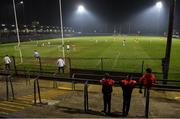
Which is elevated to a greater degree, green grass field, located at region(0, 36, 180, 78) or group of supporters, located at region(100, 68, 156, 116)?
group of supporters, located at region(100, 68, 156, 116)

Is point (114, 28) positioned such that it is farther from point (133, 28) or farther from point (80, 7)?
point (80, 7)

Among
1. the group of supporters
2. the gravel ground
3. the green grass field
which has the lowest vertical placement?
A: the green grass field

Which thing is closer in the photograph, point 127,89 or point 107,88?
point 127,89

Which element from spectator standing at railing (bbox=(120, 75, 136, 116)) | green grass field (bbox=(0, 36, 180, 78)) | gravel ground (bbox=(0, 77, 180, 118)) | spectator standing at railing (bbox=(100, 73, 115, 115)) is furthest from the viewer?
green grass field (bbox=(0, 36, 180, 78))

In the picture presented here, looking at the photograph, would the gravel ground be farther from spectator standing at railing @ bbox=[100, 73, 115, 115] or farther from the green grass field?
the green grass field

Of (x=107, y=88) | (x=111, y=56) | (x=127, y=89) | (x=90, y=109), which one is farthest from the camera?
(x=111, y=56)

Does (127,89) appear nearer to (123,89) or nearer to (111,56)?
(123,89)

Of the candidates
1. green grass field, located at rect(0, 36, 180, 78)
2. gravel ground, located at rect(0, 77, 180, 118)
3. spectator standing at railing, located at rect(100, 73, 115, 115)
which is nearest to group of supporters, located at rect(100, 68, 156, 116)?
spectator standing at railing, located at rect(100, 73, 115, 115)

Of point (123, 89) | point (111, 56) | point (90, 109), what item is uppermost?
point (123, 89)

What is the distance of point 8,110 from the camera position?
872 cm

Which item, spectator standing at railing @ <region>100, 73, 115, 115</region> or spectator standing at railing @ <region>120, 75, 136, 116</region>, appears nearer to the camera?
spectator standing at railing @ <region>120, 75, 136, 116</region>

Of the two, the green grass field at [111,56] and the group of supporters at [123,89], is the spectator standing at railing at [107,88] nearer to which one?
the group of supporters at [123,89]

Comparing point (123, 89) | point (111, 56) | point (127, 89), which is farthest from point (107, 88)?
point (111, 56)

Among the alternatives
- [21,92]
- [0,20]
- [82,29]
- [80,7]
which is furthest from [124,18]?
[21,92]
